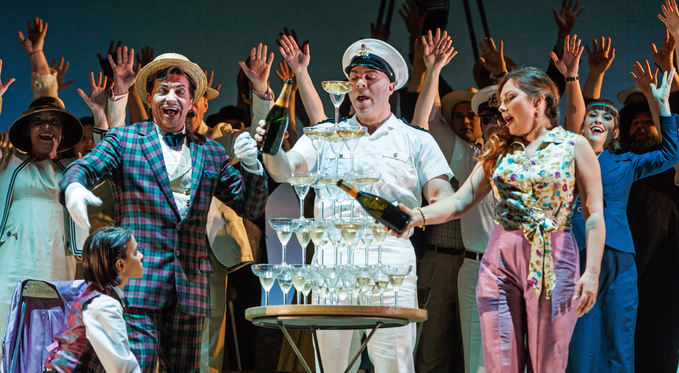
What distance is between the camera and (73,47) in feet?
20.6

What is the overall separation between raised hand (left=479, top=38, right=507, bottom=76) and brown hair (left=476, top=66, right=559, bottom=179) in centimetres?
227

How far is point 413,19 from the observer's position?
583 centimetres

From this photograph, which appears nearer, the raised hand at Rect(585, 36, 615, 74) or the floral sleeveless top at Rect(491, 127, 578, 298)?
the floral sleeveless top at Rect(491, 127, 578, 298)

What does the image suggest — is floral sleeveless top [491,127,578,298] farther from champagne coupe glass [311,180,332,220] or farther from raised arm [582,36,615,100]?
raised arm [582,36,615,100]

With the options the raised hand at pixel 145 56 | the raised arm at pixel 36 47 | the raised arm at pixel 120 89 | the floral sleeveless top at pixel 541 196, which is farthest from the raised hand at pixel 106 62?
the floral sleeveless top at pixel 541 196

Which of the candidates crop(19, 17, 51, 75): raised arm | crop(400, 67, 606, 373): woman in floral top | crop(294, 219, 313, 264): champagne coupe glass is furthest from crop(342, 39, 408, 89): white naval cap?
crop(19, 17, 51, 75): raised arm

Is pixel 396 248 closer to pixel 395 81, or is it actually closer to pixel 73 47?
pixel 395 81

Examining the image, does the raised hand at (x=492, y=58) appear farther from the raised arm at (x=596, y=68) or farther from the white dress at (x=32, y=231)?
the white dress at (x=32, y=231)

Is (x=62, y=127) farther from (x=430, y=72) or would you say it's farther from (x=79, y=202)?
(x=79, y=202)

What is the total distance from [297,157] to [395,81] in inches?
28.2

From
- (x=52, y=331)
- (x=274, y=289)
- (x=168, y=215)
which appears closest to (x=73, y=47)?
(x=274, y=289)

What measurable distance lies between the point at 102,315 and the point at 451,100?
3.29 m

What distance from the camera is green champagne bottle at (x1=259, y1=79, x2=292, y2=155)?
9.79 ft

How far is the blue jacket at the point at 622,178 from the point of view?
441cm
